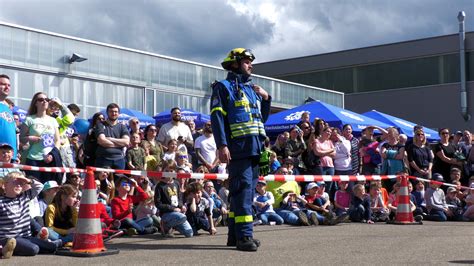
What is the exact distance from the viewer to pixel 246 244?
24.4ft

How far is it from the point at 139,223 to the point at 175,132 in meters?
3.45

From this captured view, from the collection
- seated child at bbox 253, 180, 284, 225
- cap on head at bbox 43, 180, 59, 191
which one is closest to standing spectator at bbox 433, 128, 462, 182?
seated child at bbox 253, 180, 284, 225

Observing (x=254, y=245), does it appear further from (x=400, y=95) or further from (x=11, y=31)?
(x=400, y=95)

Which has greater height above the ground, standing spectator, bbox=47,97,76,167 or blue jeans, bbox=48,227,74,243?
standing spectator, bbox=47,97,76,167

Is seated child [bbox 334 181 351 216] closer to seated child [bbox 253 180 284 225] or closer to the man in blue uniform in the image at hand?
seated child [bbox 253 180 284 225]

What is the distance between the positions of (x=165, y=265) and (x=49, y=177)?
13.2ft

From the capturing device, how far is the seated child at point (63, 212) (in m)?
8.63

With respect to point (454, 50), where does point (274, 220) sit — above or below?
below

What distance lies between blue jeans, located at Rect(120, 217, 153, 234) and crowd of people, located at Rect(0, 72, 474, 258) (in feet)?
0.07

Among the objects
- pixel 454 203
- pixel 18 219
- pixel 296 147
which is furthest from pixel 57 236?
pixel 454 203

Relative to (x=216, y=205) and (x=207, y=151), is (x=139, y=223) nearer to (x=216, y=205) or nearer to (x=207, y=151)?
(x=216, y=205)

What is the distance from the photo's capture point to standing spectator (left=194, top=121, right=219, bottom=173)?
1373 centimetres

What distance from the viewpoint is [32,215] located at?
28.6 ft

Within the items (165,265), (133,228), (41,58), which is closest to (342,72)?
(41,58)
